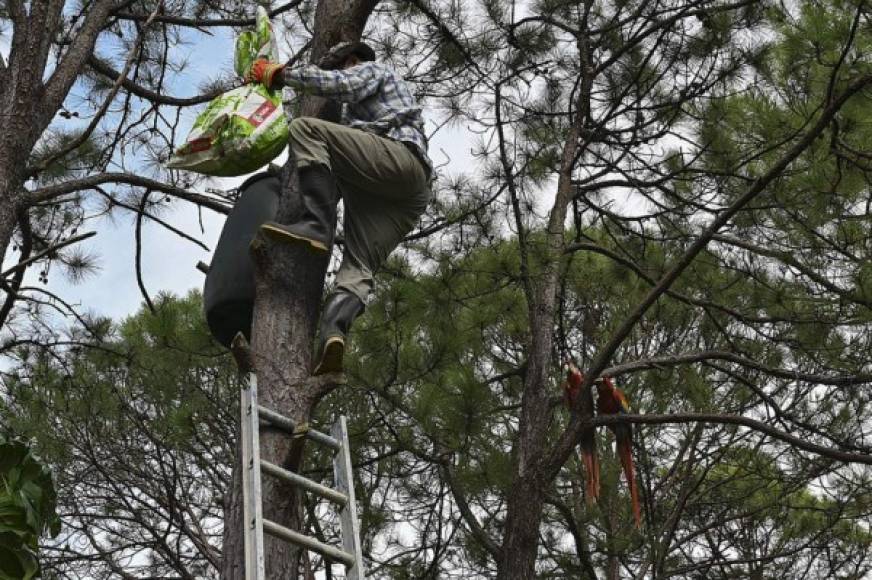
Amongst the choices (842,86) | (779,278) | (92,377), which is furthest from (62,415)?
(842,86)

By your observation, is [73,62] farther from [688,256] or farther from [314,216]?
[688,256]

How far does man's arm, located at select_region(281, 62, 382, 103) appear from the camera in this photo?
153 inches

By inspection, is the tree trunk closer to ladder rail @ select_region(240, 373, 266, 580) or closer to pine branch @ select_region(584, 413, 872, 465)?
pine branch @ select_region(584, 413, 872, 465)

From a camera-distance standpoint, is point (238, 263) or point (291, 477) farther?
point (238, 263)

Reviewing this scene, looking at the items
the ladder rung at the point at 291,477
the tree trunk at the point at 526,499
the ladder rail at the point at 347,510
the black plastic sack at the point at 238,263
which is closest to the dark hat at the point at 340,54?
the black plastic sack at the point at 238,263

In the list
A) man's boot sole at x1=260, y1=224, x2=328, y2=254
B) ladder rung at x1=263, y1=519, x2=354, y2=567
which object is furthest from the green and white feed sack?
ladder rung at x1=263, y1=519, x2=354, y2=567

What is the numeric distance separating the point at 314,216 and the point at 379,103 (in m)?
0.68

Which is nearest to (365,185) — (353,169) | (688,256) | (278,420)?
(353,169)

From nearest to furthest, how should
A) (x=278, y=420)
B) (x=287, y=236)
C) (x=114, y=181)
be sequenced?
(x=278, y=420)
(x=287, y=236)
(x=114, y=181)

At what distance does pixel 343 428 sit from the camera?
12.0 feet

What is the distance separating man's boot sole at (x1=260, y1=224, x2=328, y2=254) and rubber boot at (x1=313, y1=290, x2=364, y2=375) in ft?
0.83

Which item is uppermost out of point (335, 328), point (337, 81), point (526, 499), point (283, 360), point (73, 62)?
point (73, 62)

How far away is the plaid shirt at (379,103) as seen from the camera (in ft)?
13.2

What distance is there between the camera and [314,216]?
12.3ft
